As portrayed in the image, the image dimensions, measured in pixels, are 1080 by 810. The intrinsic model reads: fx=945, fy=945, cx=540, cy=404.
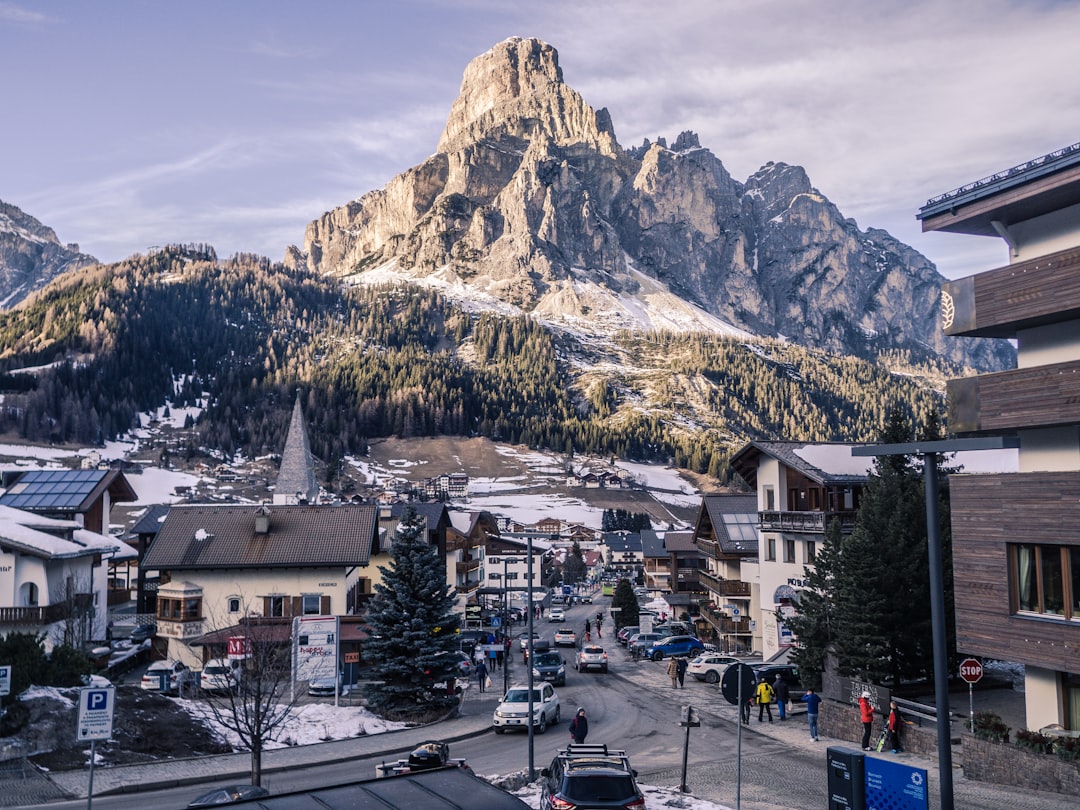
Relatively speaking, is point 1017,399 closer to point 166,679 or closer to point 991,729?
point 991,729

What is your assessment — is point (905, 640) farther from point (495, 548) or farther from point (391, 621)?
point (495, 548)

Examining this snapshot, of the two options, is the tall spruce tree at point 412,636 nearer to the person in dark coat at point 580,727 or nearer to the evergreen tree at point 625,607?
the person in dark coat at point 580,727

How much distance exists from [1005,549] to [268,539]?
38540 mm

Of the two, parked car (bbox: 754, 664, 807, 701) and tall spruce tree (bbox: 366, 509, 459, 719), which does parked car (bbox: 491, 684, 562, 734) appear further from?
parked car (bbox: 754, 664, 807, 701)

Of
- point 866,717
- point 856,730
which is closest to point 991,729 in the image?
point 866,717

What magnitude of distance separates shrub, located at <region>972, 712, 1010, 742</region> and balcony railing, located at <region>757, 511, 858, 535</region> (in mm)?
21067

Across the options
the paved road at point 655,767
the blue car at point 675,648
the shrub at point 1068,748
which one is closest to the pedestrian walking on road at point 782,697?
the paved road at point 655,767

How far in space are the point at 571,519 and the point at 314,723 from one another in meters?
164

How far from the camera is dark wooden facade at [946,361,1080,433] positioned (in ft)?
75.3

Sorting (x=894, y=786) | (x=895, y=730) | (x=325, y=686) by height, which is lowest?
(x=325, y=686)

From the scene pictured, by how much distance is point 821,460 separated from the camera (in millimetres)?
49781

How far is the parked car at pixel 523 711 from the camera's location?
3394 cm

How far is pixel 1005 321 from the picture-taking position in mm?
24453

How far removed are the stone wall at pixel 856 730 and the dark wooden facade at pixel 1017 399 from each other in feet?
27.7
